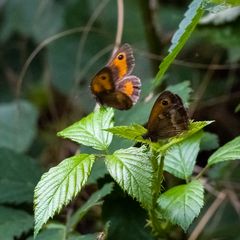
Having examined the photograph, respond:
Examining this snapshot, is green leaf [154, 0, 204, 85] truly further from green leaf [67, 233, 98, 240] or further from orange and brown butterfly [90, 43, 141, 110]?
green leaf [67, 233, 98, 240]

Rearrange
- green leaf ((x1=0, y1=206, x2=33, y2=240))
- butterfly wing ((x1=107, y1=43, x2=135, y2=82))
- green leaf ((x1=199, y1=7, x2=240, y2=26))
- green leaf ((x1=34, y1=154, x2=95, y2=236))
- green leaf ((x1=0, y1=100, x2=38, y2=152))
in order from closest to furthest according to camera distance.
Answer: green leaf ((x1=34, y1=154, x2=95, y2=236)), butterfly wing ((x1=107, y1=43, x2=135, y2=82)), green leaf ((x1=0, y1=206, x2=33, y2=240)), green leaf ((x1=199, y1=7, x2=240, y2=26)), green leaf ((x1=0, y1=100, x2=38, y2=152))

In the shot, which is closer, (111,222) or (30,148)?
(111,222)

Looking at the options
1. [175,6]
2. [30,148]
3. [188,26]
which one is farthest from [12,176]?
[175,6]

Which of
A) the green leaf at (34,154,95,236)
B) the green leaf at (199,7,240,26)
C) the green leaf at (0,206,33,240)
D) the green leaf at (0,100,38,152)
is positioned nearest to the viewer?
the green leaf at (34,154,95,236)

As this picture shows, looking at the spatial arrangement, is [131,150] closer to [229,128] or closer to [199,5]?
[199,5]

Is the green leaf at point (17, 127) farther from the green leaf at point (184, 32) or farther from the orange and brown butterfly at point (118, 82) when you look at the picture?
the green leaf at point (184, 32)

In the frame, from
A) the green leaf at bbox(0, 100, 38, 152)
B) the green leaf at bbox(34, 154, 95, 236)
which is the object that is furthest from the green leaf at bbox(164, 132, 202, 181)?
the green leaf at bbox(0, 100, 38, 152)
